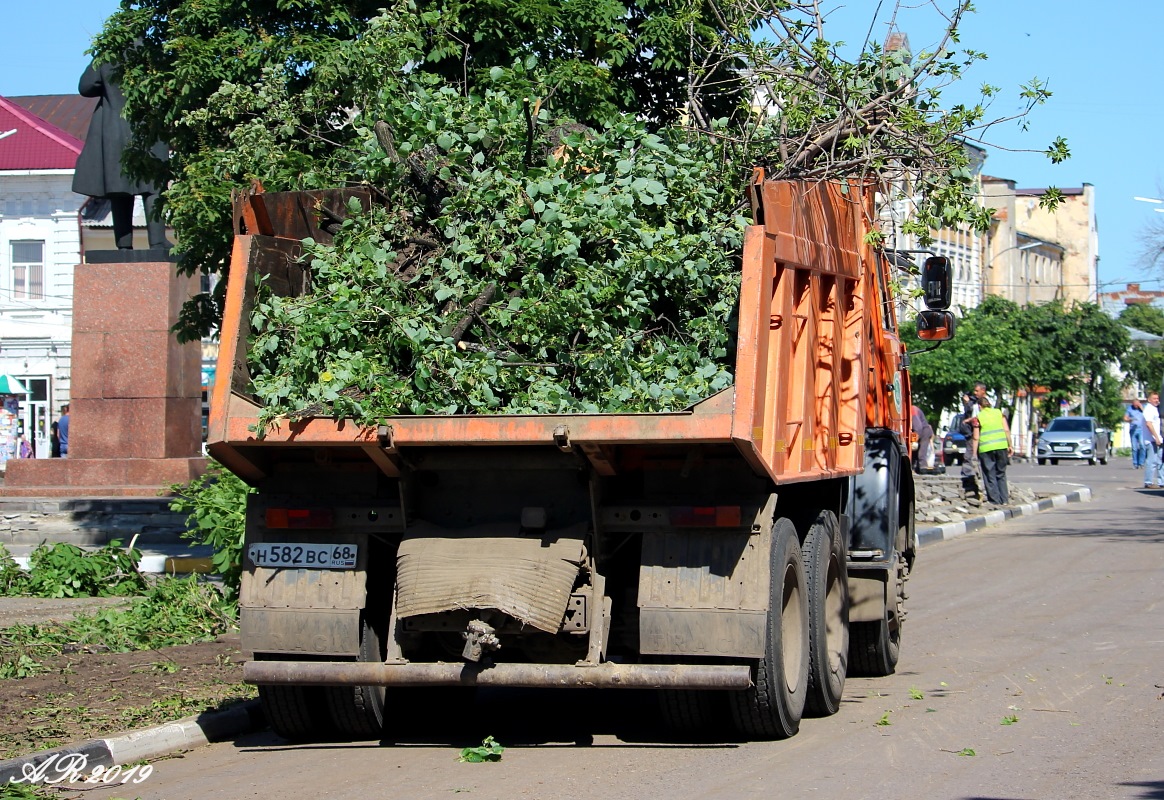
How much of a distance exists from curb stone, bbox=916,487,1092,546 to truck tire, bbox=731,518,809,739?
12526 millimetres

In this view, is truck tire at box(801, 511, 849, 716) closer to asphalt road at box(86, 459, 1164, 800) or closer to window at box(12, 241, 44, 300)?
asphalt road at box(86, 459, 1164, 800)

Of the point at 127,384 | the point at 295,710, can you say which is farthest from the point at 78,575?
the point at 127,384

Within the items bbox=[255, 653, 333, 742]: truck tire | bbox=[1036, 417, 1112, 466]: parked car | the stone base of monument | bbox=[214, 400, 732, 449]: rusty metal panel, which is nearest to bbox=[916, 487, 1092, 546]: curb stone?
the stone base of monument

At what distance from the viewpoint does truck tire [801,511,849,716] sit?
24.4 ft

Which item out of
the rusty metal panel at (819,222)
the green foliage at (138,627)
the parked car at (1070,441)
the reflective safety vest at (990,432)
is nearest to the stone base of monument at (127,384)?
the green foliage at (138,627)

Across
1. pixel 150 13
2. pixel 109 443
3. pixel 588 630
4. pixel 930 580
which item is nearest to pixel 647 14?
pixel 150 13

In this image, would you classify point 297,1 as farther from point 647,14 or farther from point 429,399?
point 429,399

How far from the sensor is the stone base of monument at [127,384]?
19.9 metres

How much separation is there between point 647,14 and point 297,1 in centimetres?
311

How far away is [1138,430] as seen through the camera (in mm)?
37125

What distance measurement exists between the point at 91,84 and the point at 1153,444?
838 inches

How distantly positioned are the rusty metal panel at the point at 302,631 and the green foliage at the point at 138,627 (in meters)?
2.68

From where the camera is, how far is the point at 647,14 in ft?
44.7

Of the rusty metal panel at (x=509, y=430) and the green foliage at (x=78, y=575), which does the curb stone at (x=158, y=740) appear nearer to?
the rusty metal panel at (x=509, y=430)
